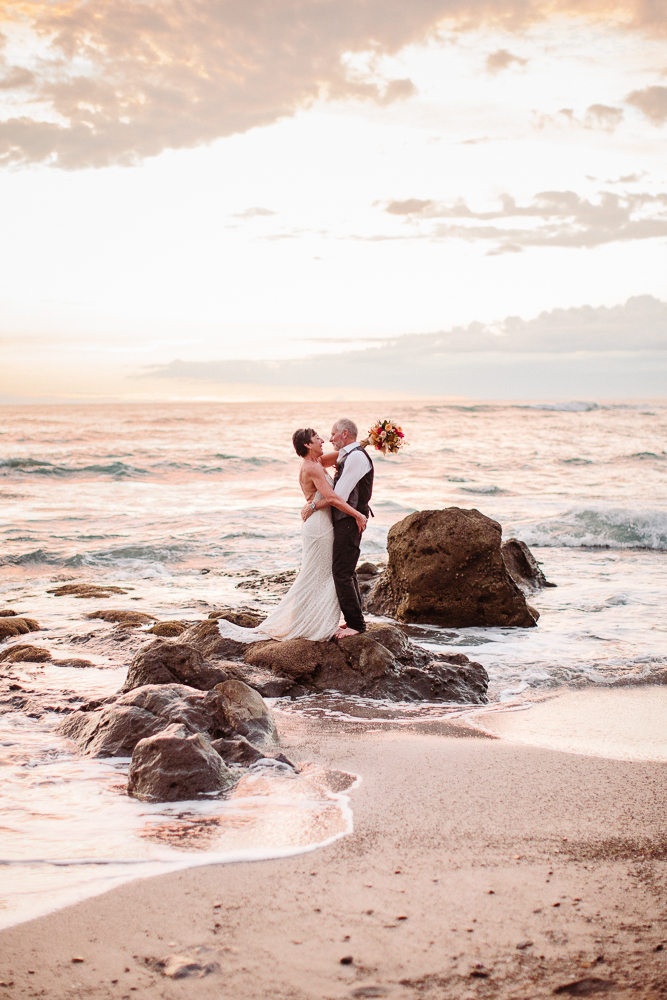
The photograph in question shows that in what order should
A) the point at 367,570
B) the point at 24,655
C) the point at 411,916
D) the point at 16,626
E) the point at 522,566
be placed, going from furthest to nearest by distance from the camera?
the point at 367,570
the point at 522,566
the point at 16,626
the point at 24,655
the point at 411,916

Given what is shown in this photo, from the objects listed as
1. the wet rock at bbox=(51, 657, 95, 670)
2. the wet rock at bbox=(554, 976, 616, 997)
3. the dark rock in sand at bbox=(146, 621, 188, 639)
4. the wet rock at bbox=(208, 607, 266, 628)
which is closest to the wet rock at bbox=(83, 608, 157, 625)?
the dark rock in sand at bbox=(146, 621, 188, 639)

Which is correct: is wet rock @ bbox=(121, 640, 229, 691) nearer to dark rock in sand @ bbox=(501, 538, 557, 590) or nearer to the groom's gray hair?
the groom's gray hair

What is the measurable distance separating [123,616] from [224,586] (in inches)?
109

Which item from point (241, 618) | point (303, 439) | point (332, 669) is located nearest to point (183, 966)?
point (332, 669)

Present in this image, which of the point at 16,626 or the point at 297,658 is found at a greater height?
the point at 297,658

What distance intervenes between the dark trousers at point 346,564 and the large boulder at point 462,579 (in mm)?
2367

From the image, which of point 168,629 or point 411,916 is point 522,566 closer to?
point 168,629

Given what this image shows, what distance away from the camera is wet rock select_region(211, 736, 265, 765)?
4.69 meters

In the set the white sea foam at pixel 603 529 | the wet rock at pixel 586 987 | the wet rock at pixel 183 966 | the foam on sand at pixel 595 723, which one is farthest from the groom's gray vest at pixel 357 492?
the white sea foam at pixel 603 529

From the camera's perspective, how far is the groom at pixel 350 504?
694 cm

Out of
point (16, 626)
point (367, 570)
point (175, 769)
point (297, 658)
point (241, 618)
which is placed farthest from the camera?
point (367, 570)

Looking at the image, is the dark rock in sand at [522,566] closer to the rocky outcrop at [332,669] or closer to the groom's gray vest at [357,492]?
the rocky outcrop at [332,669]

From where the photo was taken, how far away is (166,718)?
504 cm

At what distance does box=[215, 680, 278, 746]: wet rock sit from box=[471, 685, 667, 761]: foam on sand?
167 cm
